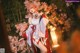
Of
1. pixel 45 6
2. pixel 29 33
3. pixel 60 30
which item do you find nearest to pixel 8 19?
pixel 29 33

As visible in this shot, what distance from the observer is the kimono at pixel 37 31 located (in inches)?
70.2

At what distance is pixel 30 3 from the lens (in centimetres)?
178

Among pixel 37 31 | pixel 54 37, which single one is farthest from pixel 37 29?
pixel 54 37

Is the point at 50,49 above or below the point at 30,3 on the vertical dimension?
below

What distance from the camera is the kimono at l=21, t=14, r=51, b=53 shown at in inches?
70.2

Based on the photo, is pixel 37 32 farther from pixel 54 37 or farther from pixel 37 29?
pixel 54 37

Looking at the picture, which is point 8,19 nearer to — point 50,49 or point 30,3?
point 30,3

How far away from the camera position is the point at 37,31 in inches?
70.5

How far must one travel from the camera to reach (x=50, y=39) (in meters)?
Answer: 1.79

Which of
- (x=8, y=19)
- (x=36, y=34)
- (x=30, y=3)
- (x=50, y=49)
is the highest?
(x=30, y=3)

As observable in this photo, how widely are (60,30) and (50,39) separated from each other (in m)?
0.11

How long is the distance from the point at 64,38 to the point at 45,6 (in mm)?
293

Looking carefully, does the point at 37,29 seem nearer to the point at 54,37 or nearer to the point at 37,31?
the point at 37,31

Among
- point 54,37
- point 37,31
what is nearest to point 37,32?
point 37,31
